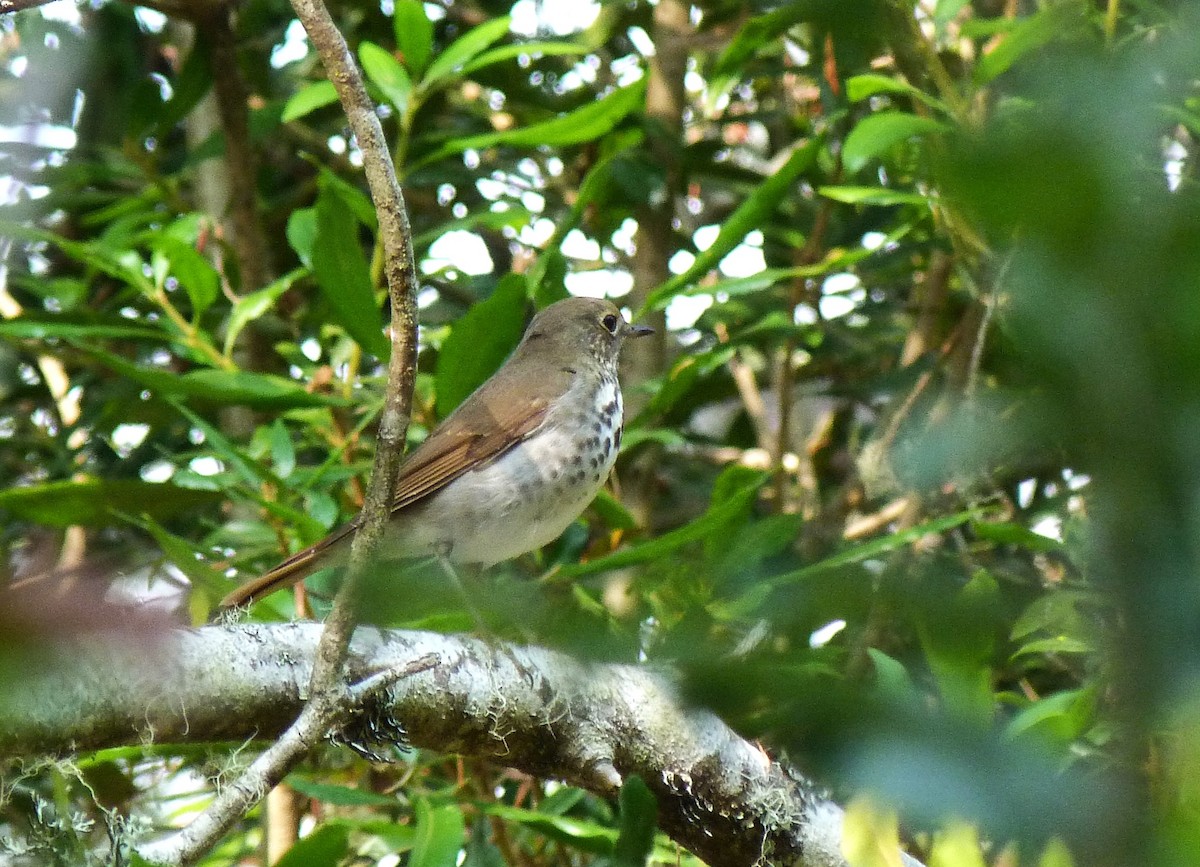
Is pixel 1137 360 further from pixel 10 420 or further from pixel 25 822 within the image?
pixel 10 420

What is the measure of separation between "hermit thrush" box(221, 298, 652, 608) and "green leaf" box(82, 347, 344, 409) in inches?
18.3

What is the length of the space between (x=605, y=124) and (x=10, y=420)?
223 centimetres

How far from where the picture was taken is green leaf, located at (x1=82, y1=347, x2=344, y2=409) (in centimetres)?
314

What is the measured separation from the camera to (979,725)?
797mm

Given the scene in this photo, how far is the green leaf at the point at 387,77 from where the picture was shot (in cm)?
345

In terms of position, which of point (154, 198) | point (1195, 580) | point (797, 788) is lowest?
point (797, 788)

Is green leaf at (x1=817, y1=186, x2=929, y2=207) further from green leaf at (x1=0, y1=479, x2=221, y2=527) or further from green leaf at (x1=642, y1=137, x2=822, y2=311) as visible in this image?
green leaf at (x1=0, y1=479, x2=221, y2=527)

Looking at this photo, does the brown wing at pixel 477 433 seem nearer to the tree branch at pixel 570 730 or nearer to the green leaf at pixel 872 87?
the tree branch at pixel 570 730

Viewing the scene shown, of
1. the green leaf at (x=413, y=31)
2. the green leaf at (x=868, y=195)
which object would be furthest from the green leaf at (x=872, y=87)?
the green leaf at (x=413, y=31)

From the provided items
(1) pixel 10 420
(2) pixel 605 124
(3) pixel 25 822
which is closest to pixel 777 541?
(2) pixel 605 124

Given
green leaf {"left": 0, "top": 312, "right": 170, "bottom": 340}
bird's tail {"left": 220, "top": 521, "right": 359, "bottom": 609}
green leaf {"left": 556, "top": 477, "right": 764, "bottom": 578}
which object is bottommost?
green leaf {"left": 556, "top": 477, "right": 764, "bottom": 578}

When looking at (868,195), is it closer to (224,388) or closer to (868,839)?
(224,388)

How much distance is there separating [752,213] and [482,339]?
0.71 meters

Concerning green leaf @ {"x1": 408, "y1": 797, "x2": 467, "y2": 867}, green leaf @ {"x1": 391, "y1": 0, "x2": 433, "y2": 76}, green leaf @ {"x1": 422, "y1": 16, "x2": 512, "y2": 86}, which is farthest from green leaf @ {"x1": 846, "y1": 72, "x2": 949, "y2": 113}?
green leaf @ {"x1": 408, "y1": 797, "x2": 467, "y2": 867}
